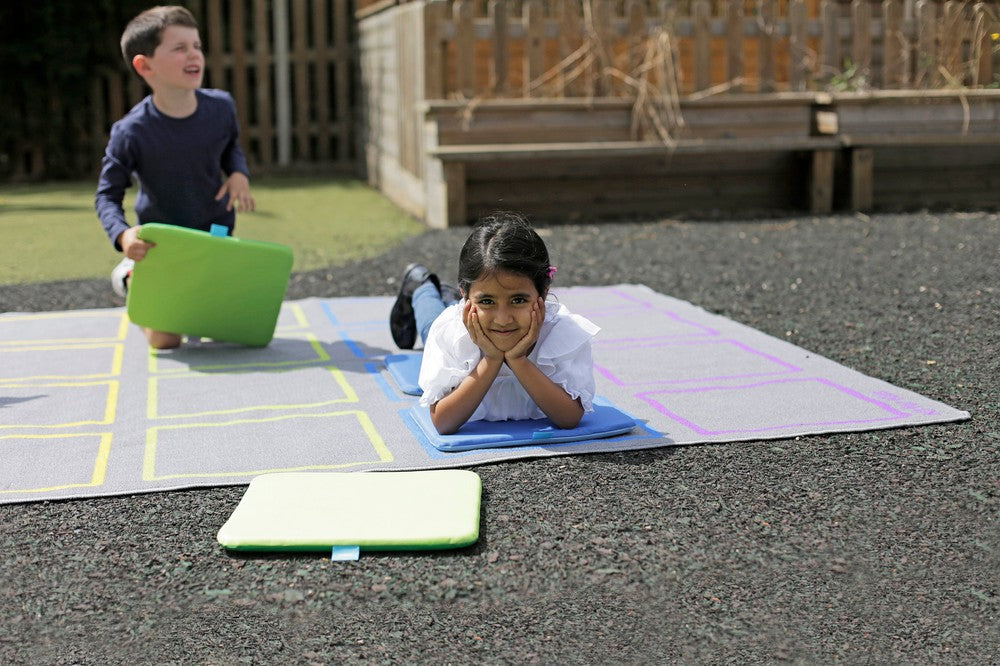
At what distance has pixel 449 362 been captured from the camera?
307 cm

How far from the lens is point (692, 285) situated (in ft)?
17.8

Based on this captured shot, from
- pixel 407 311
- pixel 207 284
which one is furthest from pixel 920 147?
pixel 207 284

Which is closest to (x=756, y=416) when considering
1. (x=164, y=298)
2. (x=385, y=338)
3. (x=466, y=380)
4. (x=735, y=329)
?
(x=466, y=380)

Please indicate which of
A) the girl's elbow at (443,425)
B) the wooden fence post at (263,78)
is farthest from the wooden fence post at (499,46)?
the girl's elbow at (443,425)

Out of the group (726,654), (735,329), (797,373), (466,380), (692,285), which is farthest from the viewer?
(692,285)

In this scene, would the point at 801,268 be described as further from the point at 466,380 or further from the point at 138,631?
the point at 138,631

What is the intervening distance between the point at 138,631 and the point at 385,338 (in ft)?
8.07

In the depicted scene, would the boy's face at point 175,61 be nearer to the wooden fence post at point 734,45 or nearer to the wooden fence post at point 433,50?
the wooden fence post at point 433,50

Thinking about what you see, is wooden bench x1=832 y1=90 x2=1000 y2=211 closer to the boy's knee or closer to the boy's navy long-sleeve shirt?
the boy's navy long-sleeve shirt

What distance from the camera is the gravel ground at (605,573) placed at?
198 centimetres

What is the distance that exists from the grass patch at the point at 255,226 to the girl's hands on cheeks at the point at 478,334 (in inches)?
130

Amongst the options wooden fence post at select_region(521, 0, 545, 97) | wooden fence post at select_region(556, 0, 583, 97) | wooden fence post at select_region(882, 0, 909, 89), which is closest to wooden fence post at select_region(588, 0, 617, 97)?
wooden fence post at select_region(556, 0, 583, 97)

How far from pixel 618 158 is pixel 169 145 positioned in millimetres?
4099

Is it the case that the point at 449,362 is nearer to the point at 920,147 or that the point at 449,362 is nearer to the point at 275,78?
the point at 920,147
